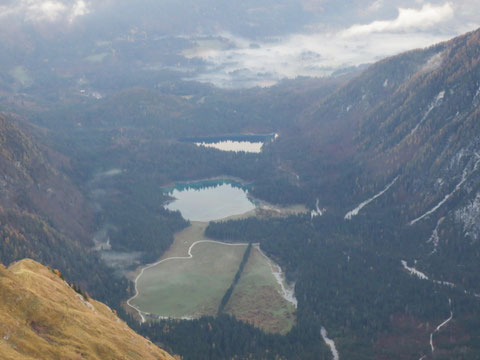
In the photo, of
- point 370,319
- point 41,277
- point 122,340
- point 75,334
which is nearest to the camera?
point 75,334

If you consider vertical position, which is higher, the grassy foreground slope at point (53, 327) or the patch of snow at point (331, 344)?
the grassy foreground slope at point (53, 327)

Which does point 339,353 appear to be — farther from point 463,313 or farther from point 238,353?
point 463,313

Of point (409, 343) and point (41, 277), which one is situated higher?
point (41, 277)

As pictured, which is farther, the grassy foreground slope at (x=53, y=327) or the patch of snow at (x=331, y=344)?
the patch of snow at (x=331, y=344)

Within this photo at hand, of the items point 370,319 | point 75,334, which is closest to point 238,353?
point 370,319

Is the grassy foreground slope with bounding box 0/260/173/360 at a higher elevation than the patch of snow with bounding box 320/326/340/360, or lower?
higher

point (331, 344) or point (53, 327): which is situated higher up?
point (53, 327)

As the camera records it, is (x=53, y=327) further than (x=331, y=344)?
No

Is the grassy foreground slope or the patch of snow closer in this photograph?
the grassy foreground slope
